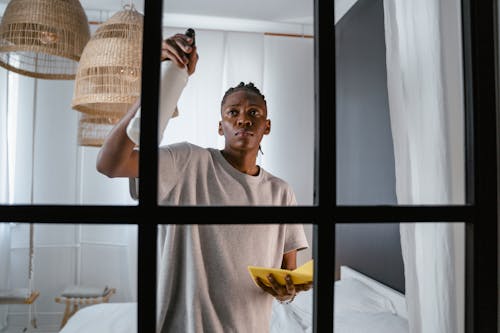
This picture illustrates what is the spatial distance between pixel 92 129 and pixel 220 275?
0.62 meters

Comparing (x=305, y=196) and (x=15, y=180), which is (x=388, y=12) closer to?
(x=305, y=196)

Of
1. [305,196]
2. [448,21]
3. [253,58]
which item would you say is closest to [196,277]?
[305,196]

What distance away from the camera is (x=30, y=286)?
937 millimetres

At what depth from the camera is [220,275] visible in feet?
2.39

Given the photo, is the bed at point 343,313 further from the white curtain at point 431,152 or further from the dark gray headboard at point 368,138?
the white curtain at point 431,152

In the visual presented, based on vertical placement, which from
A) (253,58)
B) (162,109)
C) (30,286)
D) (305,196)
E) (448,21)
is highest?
(253,58)

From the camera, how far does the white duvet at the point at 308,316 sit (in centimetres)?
87

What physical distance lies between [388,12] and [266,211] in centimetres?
55

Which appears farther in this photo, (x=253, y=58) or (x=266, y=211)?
(x=253, y=58)

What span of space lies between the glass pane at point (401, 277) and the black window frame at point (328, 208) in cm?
12

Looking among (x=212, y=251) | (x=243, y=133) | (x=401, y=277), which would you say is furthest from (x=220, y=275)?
(x=401, y=277)

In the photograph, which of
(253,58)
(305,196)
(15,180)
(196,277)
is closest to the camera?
(196,277)

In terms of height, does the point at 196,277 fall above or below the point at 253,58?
below

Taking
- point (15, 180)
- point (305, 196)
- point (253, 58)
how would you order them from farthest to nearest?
point (253, 58), point (305, 196), point (15, 180)
